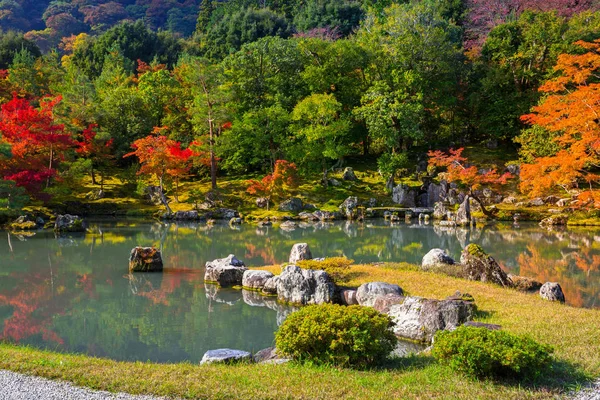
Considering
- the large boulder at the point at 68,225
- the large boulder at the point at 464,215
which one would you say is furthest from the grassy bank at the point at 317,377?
the large boulder at the point at 464,215

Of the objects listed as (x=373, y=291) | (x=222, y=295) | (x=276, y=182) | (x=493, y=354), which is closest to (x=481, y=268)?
(x=373, y=291)

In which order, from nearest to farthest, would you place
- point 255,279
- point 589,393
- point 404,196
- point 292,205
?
1. point 589,393
2. point 255,279
3. point 292,205
4. point 404,196

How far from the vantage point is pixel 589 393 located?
5711 mm

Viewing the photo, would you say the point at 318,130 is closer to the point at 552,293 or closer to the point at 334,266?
the point at 334,266

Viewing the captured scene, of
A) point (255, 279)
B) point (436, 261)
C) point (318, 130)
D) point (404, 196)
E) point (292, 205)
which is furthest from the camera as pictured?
point (318, 130)

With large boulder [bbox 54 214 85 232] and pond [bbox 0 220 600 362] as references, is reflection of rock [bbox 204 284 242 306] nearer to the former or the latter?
pond [bbox 0 220 600 362]

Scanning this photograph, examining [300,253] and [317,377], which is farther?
[300,253]

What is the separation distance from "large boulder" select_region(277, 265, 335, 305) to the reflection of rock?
1288 millimetres

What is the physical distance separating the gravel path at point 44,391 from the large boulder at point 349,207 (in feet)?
91.1

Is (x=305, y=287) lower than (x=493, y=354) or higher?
Result: lower

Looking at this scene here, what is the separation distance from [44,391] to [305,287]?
7383mm

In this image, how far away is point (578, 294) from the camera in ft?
44.0

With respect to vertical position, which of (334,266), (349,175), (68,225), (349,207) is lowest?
(68,225)

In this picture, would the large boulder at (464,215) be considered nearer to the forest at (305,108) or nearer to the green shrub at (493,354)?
the forest at (305,108)
